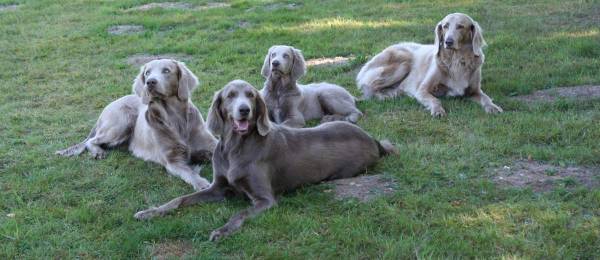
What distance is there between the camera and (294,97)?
8.22 metres

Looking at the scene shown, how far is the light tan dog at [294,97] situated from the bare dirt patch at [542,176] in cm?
237

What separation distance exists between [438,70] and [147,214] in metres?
4.80

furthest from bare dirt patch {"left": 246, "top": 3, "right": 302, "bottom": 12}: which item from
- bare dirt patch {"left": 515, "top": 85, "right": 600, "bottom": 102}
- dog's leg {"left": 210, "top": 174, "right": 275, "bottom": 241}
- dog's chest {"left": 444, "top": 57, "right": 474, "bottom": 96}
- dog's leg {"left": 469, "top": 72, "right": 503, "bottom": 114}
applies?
dog's leg {"left": 210, "top": 174, "right": 275, "bottom": 241}

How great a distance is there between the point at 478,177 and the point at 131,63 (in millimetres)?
7098

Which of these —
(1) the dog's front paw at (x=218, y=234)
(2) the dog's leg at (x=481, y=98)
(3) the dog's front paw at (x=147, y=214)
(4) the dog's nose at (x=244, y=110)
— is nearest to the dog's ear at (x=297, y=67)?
(2) the dog's leg at (x=481, y=98)

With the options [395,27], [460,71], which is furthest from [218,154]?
[395,27]

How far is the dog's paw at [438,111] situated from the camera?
26.2ft

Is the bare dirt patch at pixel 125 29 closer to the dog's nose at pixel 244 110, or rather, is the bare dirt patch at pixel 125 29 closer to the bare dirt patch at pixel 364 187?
the dog's nose at pixel 244 110

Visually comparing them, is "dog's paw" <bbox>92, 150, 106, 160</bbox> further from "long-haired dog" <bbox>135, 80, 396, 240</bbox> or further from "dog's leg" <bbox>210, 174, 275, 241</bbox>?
"dog's leg" <bbox>210, 174, 275, 241</bbox>

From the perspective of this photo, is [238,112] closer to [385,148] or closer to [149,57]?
[385,148]

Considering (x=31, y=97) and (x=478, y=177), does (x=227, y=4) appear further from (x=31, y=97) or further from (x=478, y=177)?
(x=478, y=177)

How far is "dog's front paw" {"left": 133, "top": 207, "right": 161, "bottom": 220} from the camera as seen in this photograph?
5355mm

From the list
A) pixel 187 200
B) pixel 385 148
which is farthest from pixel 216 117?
pixel 385 148

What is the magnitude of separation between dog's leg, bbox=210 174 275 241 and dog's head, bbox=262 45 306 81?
2723 mm
